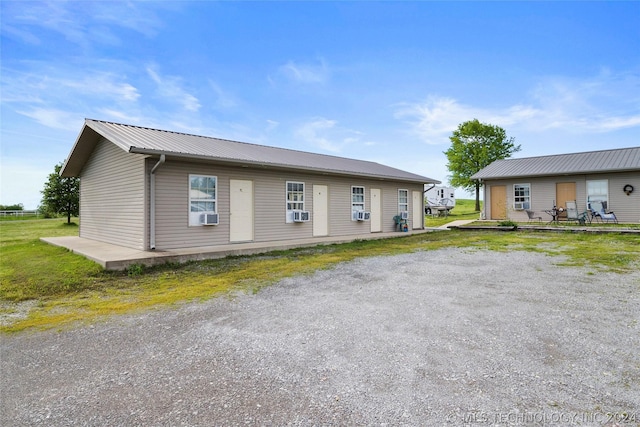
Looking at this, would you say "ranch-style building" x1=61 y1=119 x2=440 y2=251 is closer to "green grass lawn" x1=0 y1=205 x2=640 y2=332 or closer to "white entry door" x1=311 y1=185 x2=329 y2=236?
"white entry door" x1=311 y1=185 x2=329 y2=236

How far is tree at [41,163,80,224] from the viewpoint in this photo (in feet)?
71.5

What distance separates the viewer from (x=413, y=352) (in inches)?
114

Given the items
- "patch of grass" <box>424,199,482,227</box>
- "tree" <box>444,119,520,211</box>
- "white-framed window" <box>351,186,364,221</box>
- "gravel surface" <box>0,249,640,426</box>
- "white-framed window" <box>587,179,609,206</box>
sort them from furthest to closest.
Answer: "tree" <box>444,119,520,211</box>
"patch of grass" <box>424,199,482,227</box>
"white-framed window" <box>587,179,609,206</box>
"white-framed window" <box>351,186,364,221</box>
"gravel surface" <box>0,249,640,426</box>

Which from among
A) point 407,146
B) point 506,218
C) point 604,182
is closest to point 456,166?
point 407,146

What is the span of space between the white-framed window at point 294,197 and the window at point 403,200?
18.6 feet

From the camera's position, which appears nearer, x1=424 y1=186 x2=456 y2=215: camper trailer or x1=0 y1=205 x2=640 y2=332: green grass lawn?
x1=0 y1=205 x2=640 y2=332: green grass lawn

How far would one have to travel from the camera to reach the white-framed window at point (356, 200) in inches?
515

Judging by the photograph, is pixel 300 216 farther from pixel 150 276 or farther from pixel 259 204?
pixel 150 276

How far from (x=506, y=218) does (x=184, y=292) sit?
1835 centimetres

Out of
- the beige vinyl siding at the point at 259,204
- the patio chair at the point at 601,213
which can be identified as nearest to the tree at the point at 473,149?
the patio chair at the point at 601,213

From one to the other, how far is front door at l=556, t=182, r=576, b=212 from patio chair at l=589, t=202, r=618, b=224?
36.2 inches

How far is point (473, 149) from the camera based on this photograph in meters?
31.0

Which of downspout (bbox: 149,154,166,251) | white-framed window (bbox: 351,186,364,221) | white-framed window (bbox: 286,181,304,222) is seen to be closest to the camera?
downspout (bbox: 149,154,166,251)

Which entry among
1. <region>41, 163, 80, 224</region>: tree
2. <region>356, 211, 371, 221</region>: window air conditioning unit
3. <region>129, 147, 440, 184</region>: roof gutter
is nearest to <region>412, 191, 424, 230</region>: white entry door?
<region>129, 147, 440, 184</region>: roof gutter
